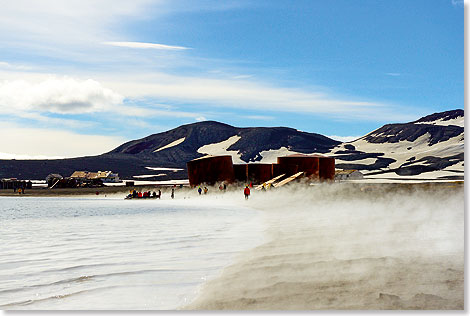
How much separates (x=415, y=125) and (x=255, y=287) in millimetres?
160147

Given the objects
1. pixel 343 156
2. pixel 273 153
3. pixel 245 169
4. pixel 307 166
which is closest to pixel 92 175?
pixel 245 169

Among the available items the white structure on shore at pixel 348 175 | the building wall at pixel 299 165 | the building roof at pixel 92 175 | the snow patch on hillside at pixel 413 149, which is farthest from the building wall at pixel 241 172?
the snow patch on hillside at pixel 413 149

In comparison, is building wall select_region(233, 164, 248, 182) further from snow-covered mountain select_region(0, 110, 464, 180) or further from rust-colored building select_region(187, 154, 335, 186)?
snow-covered mountain select_region(0, 110, 464, 180)

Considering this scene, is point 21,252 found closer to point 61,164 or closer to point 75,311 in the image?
point 75,311

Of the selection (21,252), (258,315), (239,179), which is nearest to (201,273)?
(258,315)

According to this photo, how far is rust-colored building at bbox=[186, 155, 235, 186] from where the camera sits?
196ft

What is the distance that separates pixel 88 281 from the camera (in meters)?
9.45

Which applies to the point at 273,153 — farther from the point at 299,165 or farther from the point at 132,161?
the point at 299,165

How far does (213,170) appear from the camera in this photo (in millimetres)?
59906

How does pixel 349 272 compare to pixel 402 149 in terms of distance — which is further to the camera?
pixel 402 149

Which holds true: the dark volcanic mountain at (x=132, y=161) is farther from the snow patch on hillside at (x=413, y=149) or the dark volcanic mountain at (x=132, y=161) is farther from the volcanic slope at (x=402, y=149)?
the snow patch on hillside at (x=413, y=149)

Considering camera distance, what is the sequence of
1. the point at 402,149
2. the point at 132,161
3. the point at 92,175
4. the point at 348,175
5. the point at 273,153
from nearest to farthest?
the point at 348,175, the point at 92,175, the point at 402,149, the point at 132,161, the point at 273,153

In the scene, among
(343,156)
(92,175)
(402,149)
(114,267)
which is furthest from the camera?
(343,156)

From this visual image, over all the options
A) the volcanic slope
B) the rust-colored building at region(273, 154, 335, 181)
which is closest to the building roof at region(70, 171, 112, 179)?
the volcanic slope
